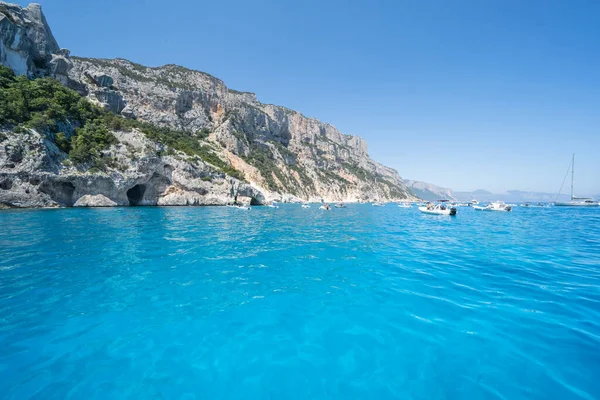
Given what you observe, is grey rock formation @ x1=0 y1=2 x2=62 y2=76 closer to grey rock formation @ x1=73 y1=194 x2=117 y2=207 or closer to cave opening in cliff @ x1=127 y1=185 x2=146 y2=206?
cave opening in cliff @ x1=127 y1=185 x2=146 y2=206

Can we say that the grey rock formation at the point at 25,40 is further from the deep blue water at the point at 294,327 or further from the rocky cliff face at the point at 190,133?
the deep blue water at the point at 294,327

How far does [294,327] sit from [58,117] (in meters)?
57.7

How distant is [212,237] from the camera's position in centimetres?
1833

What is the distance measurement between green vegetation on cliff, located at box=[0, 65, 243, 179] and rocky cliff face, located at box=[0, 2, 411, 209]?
7.58 ft

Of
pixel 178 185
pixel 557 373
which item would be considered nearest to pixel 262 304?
pixel 557 373

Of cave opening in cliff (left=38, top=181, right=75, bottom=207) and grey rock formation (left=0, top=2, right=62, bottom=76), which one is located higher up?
grey rock formation (left=0, top=2, right=62, bottom=76)

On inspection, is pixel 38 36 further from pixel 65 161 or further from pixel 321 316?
pixel 321 316

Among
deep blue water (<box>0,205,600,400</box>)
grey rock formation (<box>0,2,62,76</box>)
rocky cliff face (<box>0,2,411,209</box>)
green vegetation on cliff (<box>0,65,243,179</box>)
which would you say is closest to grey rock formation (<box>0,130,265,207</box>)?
rocky cliff face (<box>0,2,411,209</box>)

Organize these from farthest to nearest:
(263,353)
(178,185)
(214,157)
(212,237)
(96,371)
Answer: (214,157) → (178,185) → (212,237) → (263,353) → (96,371)

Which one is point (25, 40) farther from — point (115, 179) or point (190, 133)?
point (190, 133)

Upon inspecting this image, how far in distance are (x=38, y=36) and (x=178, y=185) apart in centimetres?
4647

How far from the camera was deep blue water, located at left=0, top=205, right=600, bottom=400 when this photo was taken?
4227mm

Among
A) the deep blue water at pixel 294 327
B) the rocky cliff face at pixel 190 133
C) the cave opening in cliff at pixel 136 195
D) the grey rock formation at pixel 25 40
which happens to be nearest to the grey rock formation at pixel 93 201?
the rocky cliff face at pixel 190 133

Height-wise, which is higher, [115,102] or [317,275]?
[115,102]
